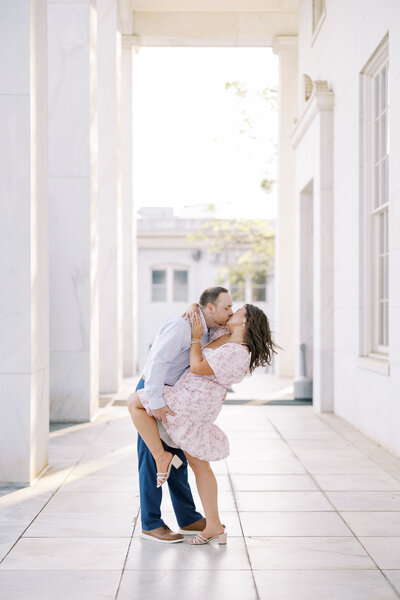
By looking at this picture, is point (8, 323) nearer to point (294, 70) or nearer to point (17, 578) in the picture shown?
point (17, 578)

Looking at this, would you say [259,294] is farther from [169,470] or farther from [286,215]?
[169,470]

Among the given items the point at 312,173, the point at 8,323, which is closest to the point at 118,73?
the point at 312,173

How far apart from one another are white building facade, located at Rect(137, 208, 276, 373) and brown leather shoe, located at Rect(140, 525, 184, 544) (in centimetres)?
2231

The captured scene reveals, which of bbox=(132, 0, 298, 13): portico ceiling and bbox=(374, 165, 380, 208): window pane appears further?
bbox=(132, 0, 298, 13): portico ceiling

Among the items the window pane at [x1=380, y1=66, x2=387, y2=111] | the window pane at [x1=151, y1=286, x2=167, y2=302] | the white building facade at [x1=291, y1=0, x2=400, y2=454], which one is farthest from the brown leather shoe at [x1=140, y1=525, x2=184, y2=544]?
the window pane at [x1=151, y1=286, x2=167, y2=302]

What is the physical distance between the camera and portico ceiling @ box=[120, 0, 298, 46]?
1486cm

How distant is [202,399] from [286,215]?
11404mm

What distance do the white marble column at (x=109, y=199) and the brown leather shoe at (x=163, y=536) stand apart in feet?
25.1

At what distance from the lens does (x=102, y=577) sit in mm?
3668

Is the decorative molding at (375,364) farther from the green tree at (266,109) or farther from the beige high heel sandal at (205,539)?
the green tree at (266,109)

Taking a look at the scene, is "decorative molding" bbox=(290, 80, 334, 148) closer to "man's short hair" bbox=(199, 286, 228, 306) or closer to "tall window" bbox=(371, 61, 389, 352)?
"tall window" bbox=(371, 61, 389, 352)

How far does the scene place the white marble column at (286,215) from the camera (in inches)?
595

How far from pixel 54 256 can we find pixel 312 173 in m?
4.12

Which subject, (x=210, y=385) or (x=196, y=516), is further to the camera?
(x=196, y=516)
